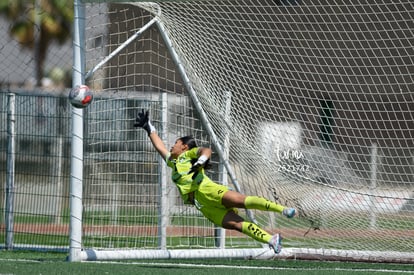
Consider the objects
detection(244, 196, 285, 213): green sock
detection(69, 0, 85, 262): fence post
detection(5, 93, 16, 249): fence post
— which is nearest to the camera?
detection(244, 196, 285, 213): green sock

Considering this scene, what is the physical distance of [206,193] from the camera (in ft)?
40.6

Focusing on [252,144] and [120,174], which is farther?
[120,174]

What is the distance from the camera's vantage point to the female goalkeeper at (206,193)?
1204 centimetres

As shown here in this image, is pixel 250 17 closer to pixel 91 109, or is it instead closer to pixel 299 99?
pixel 299 99

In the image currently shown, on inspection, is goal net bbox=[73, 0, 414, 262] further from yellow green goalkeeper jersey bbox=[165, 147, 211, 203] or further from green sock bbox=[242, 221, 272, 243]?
green sock bbox=[242, 221, 272, 243]

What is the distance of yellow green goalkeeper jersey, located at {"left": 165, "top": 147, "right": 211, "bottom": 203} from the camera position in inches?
491

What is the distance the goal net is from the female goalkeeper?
1.03 m

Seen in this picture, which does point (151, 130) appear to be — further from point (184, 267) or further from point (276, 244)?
point (276, 244)

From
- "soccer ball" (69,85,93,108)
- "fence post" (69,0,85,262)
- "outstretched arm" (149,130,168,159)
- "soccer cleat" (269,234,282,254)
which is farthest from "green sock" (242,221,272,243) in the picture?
"soccer ball" (69,85,93,108)

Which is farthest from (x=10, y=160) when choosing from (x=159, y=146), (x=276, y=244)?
(x=276, y=244)

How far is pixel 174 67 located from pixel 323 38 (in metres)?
2.39

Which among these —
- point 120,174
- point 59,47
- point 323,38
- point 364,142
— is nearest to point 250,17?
A: point 323,38

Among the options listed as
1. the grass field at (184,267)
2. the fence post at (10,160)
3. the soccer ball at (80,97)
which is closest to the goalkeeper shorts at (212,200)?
the grass field at (184,267)

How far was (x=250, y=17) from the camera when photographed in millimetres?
13062
